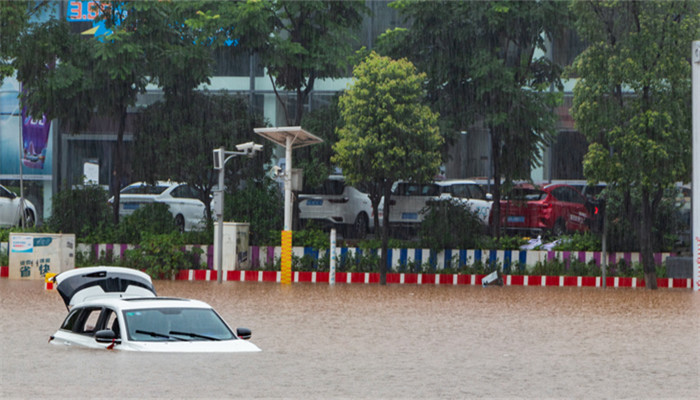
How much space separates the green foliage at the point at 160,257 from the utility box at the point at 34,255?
1.85 m

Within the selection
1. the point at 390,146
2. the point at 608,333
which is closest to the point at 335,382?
the point at 608,333

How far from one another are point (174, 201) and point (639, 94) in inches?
559

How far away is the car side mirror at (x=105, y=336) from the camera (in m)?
10.9

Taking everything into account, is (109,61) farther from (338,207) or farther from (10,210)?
(338,207)

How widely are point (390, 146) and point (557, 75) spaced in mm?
6092

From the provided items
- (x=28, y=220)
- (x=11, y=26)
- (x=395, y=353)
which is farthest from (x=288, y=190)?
(x=395, y=353)

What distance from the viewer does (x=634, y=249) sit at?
28328mm

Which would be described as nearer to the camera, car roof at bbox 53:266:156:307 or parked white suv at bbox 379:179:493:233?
car roof at bbox 53:266:156:307

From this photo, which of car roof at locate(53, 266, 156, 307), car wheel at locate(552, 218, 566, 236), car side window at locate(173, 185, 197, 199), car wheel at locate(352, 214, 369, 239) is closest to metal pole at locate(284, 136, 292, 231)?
car wheel at locate(352, 214, 369, 239)

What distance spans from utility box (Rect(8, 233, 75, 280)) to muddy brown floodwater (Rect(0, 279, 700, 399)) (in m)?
4.46

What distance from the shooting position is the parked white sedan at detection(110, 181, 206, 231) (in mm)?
32344

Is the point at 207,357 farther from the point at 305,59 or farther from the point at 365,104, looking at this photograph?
the point at 305,59

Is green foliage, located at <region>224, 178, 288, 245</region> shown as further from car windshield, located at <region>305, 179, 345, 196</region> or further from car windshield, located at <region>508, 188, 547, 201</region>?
car windshield, located at <region>508, 188, 547, 201</region>

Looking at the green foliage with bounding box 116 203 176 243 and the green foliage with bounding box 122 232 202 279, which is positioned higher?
the green foliage with bounding box 116 203 176 243
